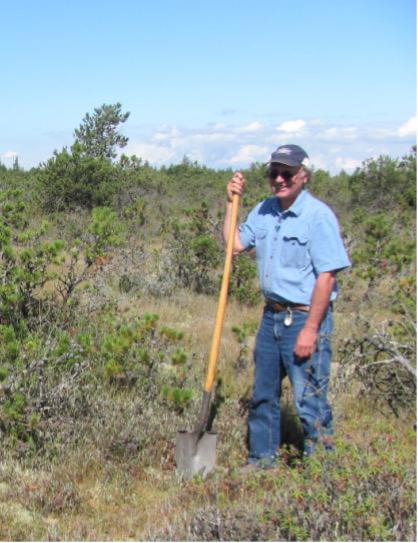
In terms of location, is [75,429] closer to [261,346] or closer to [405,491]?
[261,346]

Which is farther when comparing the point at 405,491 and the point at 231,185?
the point at 231,185

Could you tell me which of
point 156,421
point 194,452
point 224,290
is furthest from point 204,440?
point 224,290

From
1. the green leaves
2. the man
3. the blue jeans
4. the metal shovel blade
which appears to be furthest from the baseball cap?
the green leaves

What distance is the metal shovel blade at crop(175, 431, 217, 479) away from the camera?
384 cm

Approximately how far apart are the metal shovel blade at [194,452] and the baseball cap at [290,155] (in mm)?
1528

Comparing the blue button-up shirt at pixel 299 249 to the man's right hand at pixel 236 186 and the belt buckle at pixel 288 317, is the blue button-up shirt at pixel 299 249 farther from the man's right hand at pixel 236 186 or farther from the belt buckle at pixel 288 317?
the man's right hand at pixel 236 186

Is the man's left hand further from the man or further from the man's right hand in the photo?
the man's right hand

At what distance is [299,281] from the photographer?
3551mm

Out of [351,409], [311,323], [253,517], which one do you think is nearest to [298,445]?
[351,409]

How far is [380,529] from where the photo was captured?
8.31 feet

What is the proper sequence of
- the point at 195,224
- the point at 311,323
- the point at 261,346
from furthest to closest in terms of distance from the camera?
1. the point at 195,224
2. the point at 261,346
3. the point at 311,323

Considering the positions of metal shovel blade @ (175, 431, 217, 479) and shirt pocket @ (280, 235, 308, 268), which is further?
metal shovel blade @ (175, 431, 217, 479)

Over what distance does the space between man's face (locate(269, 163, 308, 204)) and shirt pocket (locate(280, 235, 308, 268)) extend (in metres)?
0.22

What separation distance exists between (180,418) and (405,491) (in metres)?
1.86
